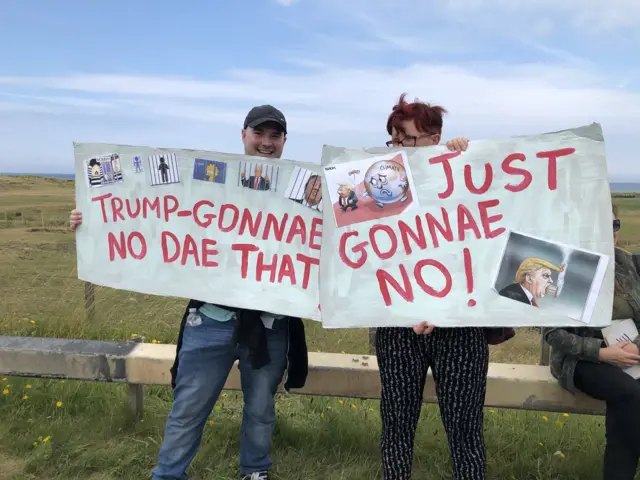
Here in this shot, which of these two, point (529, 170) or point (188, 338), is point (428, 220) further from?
point (188, 338)

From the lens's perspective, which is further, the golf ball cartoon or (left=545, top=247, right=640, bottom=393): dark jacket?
(left=545, top=247, right=640, bottom=393): dark jacket

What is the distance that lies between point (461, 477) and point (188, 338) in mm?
1301

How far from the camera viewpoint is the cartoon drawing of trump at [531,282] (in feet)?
6.49

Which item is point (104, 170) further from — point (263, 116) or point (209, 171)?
point (263, 116)

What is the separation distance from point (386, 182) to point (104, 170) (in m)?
1.43

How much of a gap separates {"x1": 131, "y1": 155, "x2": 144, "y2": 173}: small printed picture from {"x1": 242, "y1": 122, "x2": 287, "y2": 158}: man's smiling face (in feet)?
1.72

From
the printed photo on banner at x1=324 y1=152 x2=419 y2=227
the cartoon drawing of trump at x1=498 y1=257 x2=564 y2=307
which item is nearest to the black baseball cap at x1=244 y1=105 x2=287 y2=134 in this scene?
the printed photo on banner at x1=324 y1=152 x2=419 y2=227

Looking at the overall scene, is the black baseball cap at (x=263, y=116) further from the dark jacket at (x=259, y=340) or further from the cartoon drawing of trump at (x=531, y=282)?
the cartoon drawing of trump at (x=531, y=282)

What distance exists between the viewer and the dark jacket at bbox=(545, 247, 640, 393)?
96.4 inches

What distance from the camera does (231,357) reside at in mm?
2449

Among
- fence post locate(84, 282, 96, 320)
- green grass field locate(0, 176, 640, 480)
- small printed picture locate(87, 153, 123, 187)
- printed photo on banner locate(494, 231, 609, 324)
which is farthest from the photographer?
fence post locate(84, 282, 96, 320)

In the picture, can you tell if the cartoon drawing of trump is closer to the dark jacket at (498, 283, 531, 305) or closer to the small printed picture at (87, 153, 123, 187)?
the dark jacket at (498, 283, 531, 305)

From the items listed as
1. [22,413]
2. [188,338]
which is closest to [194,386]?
[188,338]

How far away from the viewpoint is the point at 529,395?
9.00 feet
